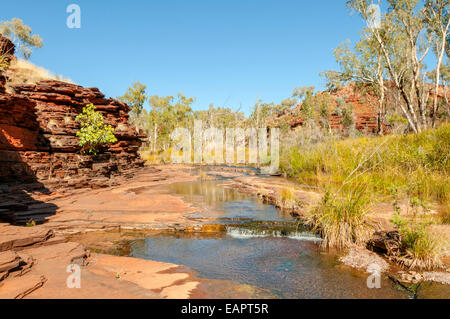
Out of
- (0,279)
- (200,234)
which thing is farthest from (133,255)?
(0,279)

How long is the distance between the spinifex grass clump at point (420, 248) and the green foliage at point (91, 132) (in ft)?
Result: 51.0

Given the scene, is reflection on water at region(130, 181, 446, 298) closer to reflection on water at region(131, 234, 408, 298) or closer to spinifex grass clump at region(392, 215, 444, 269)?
reflection on water at region(131, 234, 408, 298)

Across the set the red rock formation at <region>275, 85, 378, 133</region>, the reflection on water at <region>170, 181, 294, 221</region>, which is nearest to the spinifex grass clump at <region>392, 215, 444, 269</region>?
the reflection on water at <region>170, 181, 294, 221</region>

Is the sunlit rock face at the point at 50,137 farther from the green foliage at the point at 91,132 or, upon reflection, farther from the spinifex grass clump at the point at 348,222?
the spinifex grass clump at the point at 348,222

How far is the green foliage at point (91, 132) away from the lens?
1573cm

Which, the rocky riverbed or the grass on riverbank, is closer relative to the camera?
the rocky riverbed

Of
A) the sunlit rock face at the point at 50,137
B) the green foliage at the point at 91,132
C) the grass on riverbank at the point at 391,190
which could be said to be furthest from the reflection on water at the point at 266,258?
the green foliage at the point at 91,132

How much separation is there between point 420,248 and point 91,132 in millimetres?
16296

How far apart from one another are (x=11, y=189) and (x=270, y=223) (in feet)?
29.3

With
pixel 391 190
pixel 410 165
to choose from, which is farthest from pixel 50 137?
pixel 410 165

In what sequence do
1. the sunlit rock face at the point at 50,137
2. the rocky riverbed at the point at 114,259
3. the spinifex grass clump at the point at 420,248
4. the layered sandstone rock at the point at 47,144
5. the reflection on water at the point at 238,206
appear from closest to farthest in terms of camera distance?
the rocky riverbed at the point at 114,259
the spinifex grass clump at the point at 420,248
the reflection on water at the point at 238,206
the layered sandstone rock at the point at 47,144
the sunlit rock face at the point at 50,137

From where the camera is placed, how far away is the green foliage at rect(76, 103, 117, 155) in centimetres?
1573

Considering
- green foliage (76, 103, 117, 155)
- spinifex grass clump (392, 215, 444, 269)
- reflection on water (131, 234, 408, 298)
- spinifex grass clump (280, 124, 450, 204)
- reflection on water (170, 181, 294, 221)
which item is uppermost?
green foliage (76, 103, 117, 155)

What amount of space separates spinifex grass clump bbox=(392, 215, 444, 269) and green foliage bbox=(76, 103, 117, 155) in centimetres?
1556
